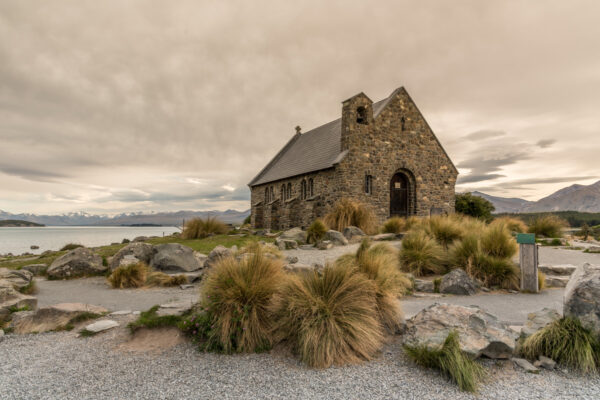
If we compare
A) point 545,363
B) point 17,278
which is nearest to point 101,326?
point 17,278

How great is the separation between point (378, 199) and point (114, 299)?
50.9 ft

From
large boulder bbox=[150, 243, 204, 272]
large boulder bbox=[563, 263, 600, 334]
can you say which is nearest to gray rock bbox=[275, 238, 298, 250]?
large boulder bbox=[150, 243, 204, 272]

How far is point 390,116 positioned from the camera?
66.2ft

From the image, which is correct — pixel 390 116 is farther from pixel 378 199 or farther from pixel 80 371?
pixel 80 371

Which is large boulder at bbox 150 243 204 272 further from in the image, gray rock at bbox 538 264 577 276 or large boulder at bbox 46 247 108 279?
gray rock at bbox 538 264 577 276

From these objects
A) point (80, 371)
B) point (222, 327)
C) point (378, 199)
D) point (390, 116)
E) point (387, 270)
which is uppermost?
point (390, 116)

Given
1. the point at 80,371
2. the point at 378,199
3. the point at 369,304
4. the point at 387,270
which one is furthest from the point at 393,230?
the point at 80,371

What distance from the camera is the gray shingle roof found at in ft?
67.6

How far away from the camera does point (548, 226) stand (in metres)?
15.2

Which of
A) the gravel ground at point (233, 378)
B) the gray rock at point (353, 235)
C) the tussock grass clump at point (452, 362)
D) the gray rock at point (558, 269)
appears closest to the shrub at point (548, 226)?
the gray rock at point (558, 269)

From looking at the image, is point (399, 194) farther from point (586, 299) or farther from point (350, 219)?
point (586, 299)

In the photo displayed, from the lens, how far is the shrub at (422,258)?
8.55 metres

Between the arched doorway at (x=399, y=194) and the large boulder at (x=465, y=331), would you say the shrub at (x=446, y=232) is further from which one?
the arched doorway at (x=399, y=194)

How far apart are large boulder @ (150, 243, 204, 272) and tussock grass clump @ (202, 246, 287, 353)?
4915 mm
